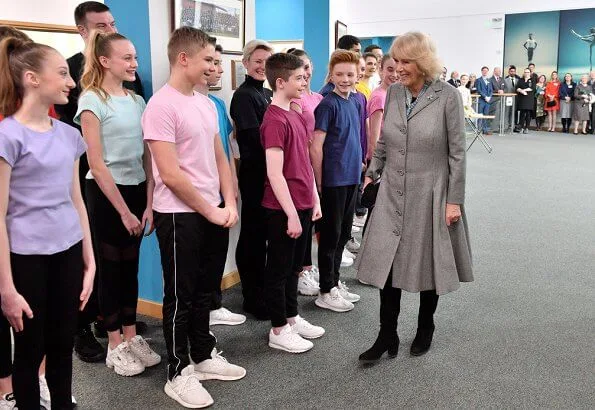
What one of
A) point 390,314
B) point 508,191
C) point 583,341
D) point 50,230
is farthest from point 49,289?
point 508,191

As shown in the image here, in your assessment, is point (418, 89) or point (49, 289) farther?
point (418, 89)

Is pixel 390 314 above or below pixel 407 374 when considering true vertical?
above

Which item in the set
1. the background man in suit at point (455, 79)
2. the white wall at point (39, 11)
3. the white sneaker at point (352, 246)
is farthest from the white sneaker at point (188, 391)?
the background man in suit at point (455, 79)

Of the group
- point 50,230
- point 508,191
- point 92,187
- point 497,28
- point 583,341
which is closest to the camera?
point 50,230

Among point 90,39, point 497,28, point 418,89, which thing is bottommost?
point 418,89

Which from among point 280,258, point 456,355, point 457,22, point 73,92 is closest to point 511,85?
point 457,22

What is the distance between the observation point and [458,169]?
2500 mm

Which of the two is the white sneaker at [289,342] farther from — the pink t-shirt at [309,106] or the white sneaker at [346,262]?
the white sneaker at [346,262]

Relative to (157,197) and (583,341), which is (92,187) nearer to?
(157,197)

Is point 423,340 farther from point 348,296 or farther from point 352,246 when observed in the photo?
point 352,246

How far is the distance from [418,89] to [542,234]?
3226 mm

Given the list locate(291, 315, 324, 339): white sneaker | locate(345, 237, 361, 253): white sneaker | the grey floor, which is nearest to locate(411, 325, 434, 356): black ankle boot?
the grey floor

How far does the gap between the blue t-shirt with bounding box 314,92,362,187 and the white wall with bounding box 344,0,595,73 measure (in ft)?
44.2

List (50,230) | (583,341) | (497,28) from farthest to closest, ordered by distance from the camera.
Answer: (497,28) → (583,341) → (50,230)
